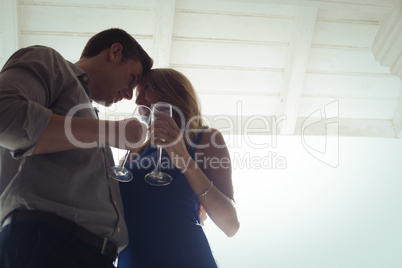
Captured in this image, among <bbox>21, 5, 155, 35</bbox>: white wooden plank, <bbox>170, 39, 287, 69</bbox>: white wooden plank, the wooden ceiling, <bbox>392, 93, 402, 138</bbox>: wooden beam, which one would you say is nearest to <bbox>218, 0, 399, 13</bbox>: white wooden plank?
the wooden ceiling

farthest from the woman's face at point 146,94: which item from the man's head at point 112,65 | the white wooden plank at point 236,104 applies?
the white wooden plank at point 236,104

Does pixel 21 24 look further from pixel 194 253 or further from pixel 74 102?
pixel 194 253

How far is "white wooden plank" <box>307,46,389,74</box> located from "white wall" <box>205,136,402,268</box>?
3.16ft

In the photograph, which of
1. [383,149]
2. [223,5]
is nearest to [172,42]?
[223,5]

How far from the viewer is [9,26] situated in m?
2.94

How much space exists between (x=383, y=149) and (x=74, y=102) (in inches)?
164

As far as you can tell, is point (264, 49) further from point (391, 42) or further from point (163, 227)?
point (163, 227)

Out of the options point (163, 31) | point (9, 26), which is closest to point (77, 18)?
point (9, 26)

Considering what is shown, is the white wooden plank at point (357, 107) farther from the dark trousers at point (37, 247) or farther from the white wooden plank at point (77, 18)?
the dark trousers at point (37, 247)

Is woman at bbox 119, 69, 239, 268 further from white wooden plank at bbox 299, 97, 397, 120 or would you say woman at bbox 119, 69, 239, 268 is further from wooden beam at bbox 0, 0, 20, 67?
white wooden plank at bbox 299, 97, 397, 120

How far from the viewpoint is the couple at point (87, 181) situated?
1.01 m

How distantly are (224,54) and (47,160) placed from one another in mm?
2345

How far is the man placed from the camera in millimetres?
998

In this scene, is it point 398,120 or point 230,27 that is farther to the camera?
point 398,120
